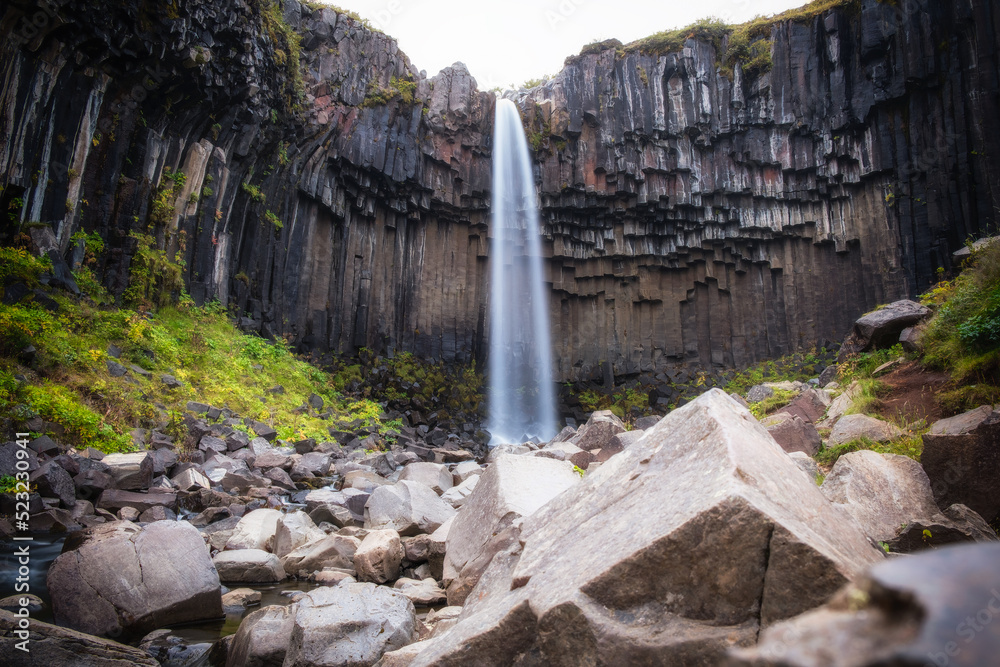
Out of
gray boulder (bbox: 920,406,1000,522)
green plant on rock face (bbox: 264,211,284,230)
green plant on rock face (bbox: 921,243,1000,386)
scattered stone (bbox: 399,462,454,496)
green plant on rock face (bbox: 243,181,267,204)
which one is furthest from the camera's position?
green plant on rock face (bbox: 264,211,284,230)

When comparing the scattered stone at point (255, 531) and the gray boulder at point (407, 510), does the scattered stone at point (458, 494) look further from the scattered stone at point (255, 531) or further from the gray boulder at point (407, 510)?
the scattered stone at point (255, 531)

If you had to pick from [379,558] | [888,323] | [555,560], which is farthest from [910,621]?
[888,323]

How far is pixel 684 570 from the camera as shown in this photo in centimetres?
225

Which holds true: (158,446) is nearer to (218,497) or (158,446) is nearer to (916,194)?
(218,497)

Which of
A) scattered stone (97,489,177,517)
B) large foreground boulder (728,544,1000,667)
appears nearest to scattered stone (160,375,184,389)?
scattered stone (97,489,177,517)

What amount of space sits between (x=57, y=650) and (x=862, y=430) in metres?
7.99

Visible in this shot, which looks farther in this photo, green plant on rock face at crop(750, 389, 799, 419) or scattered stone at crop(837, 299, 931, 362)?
green plant on rock face at crop(750, 389, 799, 419)

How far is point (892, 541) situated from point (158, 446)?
1046 centimetres

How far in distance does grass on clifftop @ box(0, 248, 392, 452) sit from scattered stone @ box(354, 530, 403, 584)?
5615 millimetres

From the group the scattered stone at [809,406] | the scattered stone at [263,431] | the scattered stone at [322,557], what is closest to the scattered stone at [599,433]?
the scattered stone at [809,406]

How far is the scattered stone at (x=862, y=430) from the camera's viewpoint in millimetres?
6544

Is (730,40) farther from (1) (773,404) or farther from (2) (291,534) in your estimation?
(2) (291,534)

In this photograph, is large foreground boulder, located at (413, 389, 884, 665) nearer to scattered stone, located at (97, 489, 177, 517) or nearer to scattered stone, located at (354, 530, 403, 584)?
scattered stone, located at (354, 530, 403, 584)

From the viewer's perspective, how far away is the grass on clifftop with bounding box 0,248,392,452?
28.6 ft
